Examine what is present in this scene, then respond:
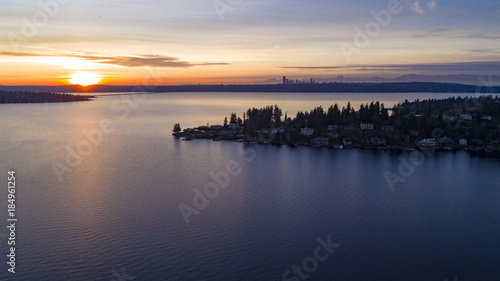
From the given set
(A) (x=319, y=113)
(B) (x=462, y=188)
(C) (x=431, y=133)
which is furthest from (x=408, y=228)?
(A) (x=319, y=113)

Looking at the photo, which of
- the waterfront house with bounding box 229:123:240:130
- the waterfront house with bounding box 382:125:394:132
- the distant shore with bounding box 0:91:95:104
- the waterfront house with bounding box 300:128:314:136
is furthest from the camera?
the distant shore with bounding box 0:91:95:104

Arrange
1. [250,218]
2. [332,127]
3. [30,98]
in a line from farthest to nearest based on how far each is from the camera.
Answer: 1. [30,98]
2. [332,127]
3. [250,218]

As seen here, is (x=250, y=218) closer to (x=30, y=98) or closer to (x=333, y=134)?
(x=333, y=134)

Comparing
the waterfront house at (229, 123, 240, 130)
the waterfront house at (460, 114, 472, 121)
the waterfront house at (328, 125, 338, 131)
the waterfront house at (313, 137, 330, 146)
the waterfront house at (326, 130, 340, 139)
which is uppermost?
the waterfront house at (460, 114, 472, 121)

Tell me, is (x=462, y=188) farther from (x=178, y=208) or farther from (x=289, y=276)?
(x=178, y=208)

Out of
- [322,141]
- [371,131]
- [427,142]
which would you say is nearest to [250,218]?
[322,141]

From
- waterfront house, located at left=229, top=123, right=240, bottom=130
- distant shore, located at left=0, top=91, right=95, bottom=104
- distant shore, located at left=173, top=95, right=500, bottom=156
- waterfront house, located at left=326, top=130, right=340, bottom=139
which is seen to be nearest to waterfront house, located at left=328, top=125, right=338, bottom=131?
distant shore, located at left=173, top=95, right=500, bottom=156

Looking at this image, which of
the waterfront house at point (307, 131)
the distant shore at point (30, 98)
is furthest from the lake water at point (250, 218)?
the distant shore at point (30, 98)

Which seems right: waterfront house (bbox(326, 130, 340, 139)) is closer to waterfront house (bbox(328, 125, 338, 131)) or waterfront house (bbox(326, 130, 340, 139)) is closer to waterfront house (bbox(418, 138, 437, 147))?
waterfront house (bbox(328, 125, 338, 131))

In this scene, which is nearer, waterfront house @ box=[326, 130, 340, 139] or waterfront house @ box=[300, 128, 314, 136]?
waterfront house @ box=[326, 130, 340, 139]
